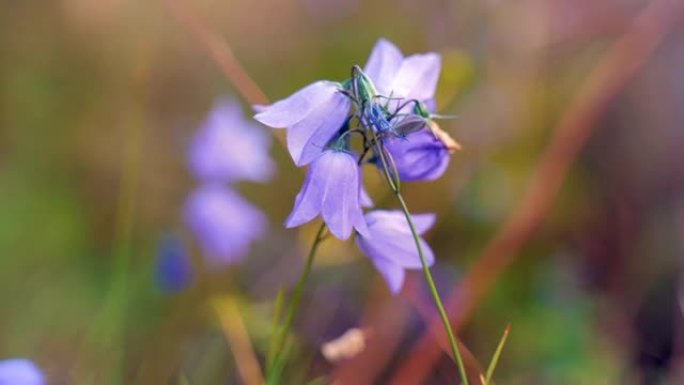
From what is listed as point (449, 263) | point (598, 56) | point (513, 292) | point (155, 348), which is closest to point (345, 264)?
point (449, 263)

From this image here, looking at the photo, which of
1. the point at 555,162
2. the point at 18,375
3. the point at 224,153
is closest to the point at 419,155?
the point at 18,375

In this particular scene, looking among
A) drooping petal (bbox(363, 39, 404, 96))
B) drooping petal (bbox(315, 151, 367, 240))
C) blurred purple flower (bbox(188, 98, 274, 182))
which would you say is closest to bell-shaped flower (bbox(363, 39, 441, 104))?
drooping petal (bbox(363, 39, 404, 96))

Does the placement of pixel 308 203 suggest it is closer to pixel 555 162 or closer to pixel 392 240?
pixel 392 240

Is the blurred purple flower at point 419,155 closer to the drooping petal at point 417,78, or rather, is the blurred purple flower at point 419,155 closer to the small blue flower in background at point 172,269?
the drooping petal at point 417,78

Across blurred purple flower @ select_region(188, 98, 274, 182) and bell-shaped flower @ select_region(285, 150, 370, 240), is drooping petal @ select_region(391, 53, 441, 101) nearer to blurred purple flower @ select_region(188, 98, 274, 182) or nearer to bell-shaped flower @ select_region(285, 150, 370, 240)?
bell-shaped flower @ select_region(285, 150, 370, 240)

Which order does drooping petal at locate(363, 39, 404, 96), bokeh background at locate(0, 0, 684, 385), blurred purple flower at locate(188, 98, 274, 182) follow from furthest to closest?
blurred purple flower at locate(188, 98, 274, 182), bokeh background at locate(0, 0, 684, 385), drooping petal at locate(363, 39, 404, 96)

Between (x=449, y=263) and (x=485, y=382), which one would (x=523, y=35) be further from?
(x=485, y=382)
